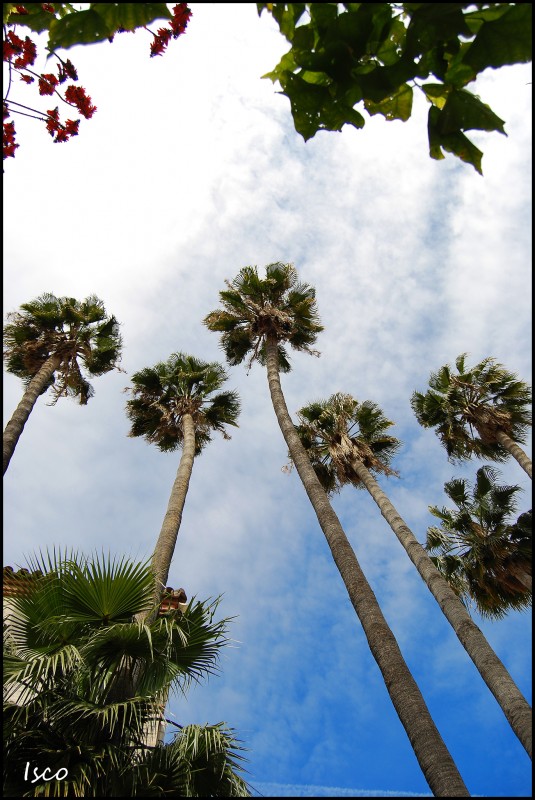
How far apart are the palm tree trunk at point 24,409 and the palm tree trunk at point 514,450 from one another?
45.2ft

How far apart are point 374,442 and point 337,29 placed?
17318mm

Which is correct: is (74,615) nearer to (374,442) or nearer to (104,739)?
(104,739)

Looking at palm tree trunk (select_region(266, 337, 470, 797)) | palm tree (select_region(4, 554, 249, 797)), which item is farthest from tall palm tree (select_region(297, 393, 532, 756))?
palm tree (select_region(4, 554, 249, 797))

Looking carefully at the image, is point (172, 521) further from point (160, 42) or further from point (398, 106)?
point (398, 106)

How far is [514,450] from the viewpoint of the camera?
16.8 metres

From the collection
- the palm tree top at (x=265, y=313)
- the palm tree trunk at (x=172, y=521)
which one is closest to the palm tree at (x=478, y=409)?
the palm tree top at (x=265, y=313)

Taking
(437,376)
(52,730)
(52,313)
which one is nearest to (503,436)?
(437,376)

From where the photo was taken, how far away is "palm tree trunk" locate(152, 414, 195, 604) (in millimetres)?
9688

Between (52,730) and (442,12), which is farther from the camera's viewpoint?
(52,730)

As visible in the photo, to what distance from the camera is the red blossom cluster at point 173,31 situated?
503 centimetres

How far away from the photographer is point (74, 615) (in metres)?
6.36

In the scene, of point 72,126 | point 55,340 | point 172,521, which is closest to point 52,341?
point 55,340

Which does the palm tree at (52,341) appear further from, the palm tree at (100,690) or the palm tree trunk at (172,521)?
the palm tree at (100,690)

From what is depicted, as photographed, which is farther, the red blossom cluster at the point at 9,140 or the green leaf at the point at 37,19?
the red blossom cluster at the point at 9,140
